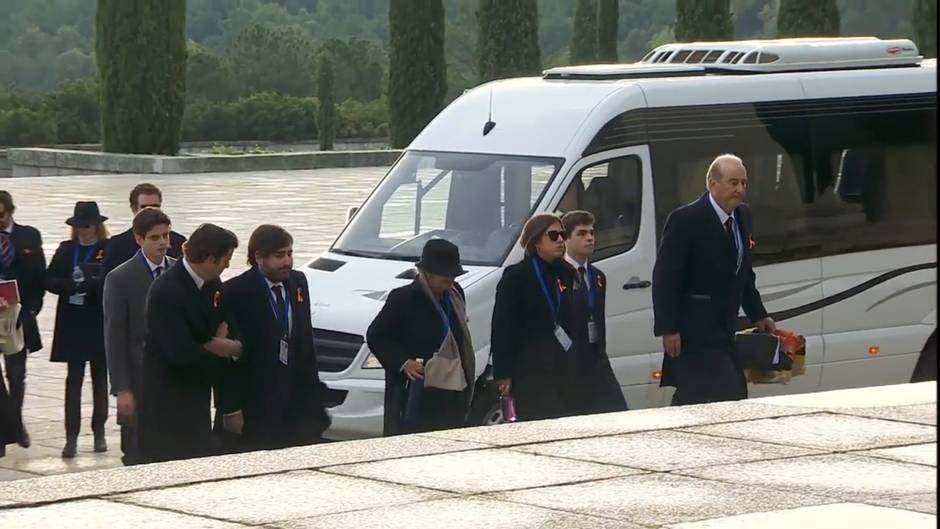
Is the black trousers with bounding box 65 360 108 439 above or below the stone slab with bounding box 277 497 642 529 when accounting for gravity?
below

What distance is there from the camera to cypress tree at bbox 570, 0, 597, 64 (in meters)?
70.8

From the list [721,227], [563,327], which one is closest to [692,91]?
[721,227]

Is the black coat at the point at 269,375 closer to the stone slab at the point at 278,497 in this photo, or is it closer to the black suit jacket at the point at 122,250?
the stone slab at the point at 278,497

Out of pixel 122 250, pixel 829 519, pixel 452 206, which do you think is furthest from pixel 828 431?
pixel 122 250

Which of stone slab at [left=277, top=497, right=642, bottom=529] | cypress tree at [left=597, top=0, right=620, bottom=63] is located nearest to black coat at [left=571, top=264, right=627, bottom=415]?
stone slab at [left=277, top=497, right=642, bottom=529]

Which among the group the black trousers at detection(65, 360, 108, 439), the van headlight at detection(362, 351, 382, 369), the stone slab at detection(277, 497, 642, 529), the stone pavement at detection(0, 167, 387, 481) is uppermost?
the stone slab at detection(277, 497, 642, 529)

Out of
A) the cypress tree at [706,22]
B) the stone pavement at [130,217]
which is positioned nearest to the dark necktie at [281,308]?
the stone pavement at [130,217]

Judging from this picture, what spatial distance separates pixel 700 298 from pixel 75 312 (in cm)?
367

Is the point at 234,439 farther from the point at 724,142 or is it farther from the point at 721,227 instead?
the point at 724,142

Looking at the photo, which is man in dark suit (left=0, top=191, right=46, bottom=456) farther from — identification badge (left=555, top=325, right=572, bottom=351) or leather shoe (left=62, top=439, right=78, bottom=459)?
identification badge (left=555, top=325, right=572, bottom=351)

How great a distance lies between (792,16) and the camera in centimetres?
3794

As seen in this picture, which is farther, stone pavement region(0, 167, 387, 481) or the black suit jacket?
stone pavement region(0, 167, 387, 481)

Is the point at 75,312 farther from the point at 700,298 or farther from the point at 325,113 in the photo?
the point at 325,113

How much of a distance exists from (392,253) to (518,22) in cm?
3052
